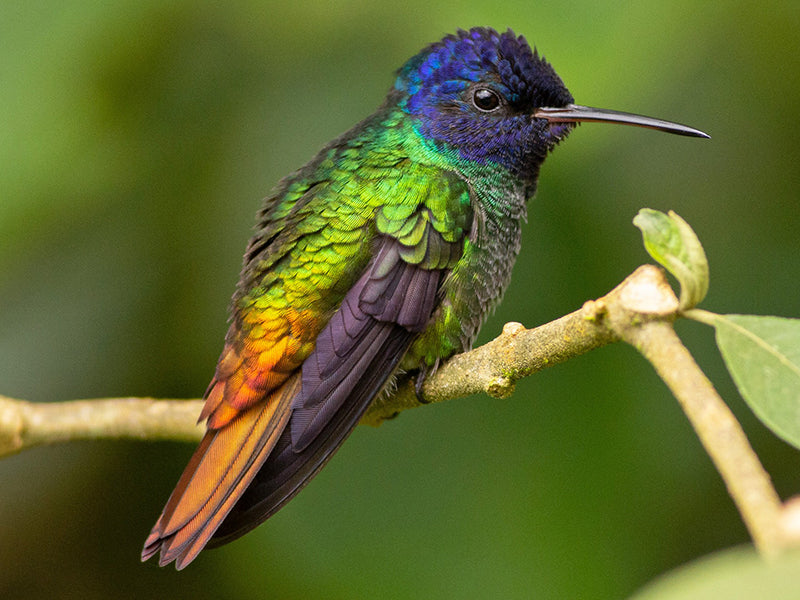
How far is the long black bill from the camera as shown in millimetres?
1896

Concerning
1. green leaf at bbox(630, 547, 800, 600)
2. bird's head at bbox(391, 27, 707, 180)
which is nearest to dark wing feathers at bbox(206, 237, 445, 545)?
bird's head at bbox(391, 27, 707, 180)

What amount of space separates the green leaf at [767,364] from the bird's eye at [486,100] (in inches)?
53.2

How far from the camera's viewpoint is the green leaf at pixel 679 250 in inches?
36.5

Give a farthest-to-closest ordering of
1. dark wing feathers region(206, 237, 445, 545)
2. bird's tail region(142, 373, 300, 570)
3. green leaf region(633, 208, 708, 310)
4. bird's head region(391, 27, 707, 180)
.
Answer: bird's head region(391, 27, 707, 180) < dark wing feathers region(206, 237, 445, 545) < bird's tail region(142, 373, 300, 570) < green leaf region(633, 208, 708, 310)

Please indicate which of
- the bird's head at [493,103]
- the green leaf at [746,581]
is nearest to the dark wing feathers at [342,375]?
the bird's head at [493,103]

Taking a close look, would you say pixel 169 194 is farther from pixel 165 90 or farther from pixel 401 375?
pixel 401 375

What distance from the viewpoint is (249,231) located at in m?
2.46

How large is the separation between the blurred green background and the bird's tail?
0.66 meters

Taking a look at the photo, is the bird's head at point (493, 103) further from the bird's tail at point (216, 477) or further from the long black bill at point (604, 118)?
the bird's tail at point (216, 477)

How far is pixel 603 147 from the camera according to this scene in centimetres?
226

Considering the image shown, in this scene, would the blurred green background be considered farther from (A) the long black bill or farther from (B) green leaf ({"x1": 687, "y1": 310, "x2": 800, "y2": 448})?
(B) green leaf ({"x1": 687, "y1": 310, "x2": 800, "y2": 448})

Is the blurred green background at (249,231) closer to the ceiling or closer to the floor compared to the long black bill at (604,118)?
closer to the floor

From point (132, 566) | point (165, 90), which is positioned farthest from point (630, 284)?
point (132, 566)

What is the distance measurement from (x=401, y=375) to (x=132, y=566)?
1.27m
